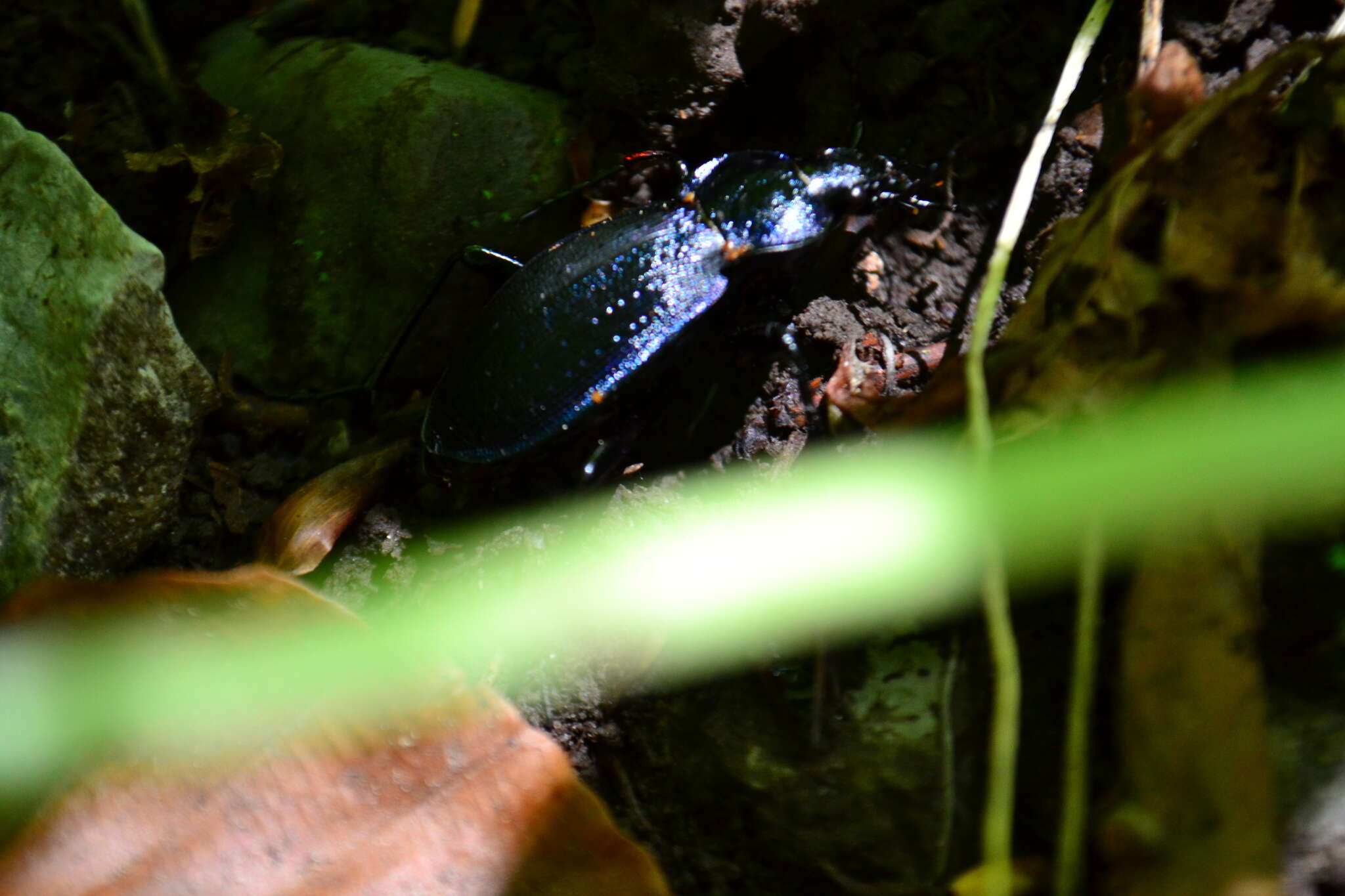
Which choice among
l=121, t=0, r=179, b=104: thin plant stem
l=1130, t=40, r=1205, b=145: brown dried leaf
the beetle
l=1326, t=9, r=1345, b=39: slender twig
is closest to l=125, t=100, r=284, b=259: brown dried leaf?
l=121, t=0, r=179, b=104: thin plant stem

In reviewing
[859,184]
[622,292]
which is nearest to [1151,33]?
[859,184]

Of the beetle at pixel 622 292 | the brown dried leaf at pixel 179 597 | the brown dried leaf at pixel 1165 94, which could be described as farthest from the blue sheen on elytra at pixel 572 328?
the brown dried leaf at pixel 1165 94

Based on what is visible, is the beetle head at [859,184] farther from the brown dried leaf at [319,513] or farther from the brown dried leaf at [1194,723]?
the brown dried leaf at [319,513]

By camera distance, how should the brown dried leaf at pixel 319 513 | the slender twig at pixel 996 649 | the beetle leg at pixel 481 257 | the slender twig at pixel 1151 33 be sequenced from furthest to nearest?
the beetle leg at pixel 481 257
the brown dried leaf at pixel 319 513
the slender twig at pixel 1151 33
the slender twig at pixel 996 649

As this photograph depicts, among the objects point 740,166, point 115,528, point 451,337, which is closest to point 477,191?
point 451,337

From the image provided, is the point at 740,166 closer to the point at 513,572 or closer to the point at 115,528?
the point at 513,572

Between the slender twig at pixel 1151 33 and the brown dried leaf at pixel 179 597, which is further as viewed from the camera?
the slender twig at pixel 1151 33

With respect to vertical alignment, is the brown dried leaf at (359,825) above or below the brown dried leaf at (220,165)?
below

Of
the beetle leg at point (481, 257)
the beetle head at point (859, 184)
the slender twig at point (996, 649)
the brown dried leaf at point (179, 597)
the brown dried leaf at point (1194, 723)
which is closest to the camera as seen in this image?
the brown dried leaf at point (1194, 723)

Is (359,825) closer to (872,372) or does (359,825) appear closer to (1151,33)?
(872,372)
